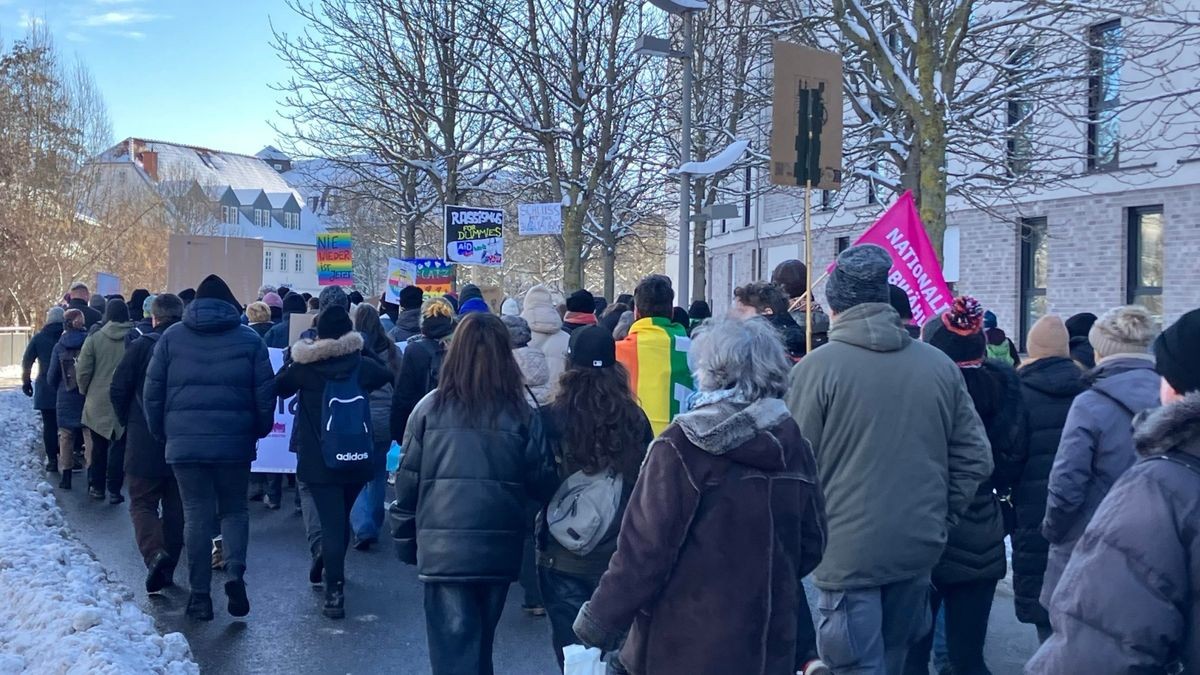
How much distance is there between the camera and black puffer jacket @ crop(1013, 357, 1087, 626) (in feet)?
18.4

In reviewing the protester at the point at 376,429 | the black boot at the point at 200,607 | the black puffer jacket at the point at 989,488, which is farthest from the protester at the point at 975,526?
the protester at the point at 376,429

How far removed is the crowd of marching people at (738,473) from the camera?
2648 mm

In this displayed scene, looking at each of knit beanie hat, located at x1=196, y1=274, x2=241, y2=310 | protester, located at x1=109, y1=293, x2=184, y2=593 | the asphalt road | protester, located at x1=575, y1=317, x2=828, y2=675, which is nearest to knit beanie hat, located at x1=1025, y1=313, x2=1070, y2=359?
the asphalt road

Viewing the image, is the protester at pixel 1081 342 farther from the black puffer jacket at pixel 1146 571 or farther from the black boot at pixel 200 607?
the black boot at pixel 200 607

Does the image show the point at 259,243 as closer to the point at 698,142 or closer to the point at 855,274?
the point at 698,142

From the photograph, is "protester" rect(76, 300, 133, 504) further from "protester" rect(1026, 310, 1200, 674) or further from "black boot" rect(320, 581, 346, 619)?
"protester" rect(1026, 310, 1200, 674)

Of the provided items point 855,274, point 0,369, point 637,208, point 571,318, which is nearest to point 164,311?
point 571,318

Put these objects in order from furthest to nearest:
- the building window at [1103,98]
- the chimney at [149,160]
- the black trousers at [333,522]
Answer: the chimney at [149,160] → the building window at [1103,98] → the black trousers at [333,522]

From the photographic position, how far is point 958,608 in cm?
531

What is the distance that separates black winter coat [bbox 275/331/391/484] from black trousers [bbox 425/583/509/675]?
88.1 inches

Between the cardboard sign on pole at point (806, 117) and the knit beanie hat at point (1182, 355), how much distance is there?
4886 millimetres

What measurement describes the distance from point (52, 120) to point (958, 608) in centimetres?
3723

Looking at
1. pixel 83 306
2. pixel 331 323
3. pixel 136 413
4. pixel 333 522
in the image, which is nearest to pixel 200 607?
pixel 333 522

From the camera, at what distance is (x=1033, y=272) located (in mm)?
20391
